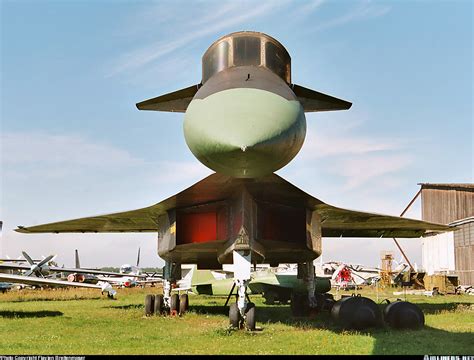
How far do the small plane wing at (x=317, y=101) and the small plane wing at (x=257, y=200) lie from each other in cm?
→ 207

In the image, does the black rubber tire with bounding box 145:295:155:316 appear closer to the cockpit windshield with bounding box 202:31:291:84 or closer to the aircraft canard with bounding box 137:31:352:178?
the cockpit windshield with bounding box 202:31:291:84

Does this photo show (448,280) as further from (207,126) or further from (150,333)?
(207,126)

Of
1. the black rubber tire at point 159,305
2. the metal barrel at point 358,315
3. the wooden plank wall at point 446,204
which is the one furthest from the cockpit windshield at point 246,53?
the wooden plank wall at point 446,204

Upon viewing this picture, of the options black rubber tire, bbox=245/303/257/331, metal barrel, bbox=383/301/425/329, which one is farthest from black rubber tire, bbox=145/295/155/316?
metal barrel, bbox=383/301/425/329

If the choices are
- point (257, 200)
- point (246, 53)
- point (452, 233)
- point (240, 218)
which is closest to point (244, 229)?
point (240, 218)

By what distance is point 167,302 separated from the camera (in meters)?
12.4

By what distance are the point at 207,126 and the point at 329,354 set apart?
332 centimetres

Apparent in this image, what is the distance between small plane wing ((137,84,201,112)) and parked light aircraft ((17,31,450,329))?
2cm

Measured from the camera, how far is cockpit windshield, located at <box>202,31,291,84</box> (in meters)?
8.19

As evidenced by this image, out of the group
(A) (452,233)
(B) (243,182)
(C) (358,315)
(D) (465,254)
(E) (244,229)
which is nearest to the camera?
(E) (244,229)

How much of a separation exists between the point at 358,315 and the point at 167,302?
5033 mm

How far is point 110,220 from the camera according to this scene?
12586 mm

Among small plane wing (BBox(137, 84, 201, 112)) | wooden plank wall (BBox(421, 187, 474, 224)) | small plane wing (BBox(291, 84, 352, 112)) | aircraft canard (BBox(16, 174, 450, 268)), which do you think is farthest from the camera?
wooden plank wall (BBox(421, 187, 474, 224))

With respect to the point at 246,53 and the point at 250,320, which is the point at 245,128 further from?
the point at 250,320
